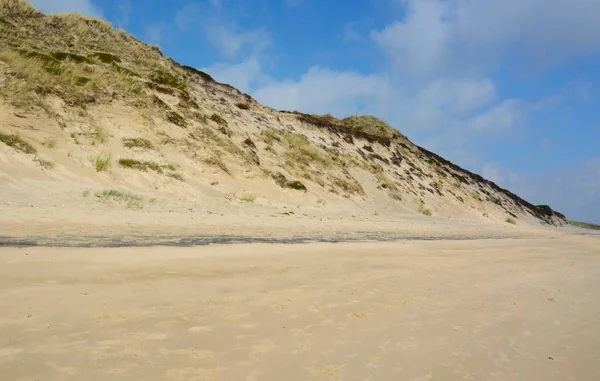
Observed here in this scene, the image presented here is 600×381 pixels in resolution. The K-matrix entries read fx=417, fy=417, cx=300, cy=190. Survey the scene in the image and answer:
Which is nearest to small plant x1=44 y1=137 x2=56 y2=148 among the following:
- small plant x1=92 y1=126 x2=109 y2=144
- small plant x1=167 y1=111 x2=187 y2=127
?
small plant x1=92 y1=126 x2=109 y2=144

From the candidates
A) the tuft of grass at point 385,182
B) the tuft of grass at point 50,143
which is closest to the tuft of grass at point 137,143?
the tuft of grass at point 50,143

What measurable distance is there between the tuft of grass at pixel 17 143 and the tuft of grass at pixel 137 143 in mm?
4427

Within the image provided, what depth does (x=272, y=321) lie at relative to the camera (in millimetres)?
5113

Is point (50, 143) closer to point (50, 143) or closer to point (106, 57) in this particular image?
point (50, 143)

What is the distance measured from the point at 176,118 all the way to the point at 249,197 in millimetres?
8141

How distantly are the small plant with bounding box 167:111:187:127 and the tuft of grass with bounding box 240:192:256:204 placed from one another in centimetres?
714

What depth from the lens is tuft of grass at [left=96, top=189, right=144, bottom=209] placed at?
1413 centimetres

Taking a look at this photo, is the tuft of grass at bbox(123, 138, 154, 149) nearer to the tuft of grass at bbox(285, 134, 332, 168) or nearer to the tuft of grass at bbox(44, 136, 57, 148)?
the tuft of grass at bbox(44, 136, 57, 148)

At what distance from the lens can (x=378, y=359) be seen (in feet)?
14.0

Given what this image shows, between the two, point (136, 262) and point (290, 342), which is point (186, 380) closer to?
point (290, 342)

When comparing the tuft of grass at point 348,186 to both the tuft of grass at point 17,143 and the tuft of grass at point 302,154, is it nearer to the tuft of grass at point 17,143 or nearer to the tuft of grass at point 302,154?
the tuft of grass at point 302,154

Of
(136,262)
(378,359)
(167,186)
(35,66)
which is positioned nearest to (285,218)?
(167,186)

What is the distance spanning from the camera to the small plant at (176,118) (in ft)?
79.5

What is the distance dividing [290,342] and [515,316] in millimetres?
3669
